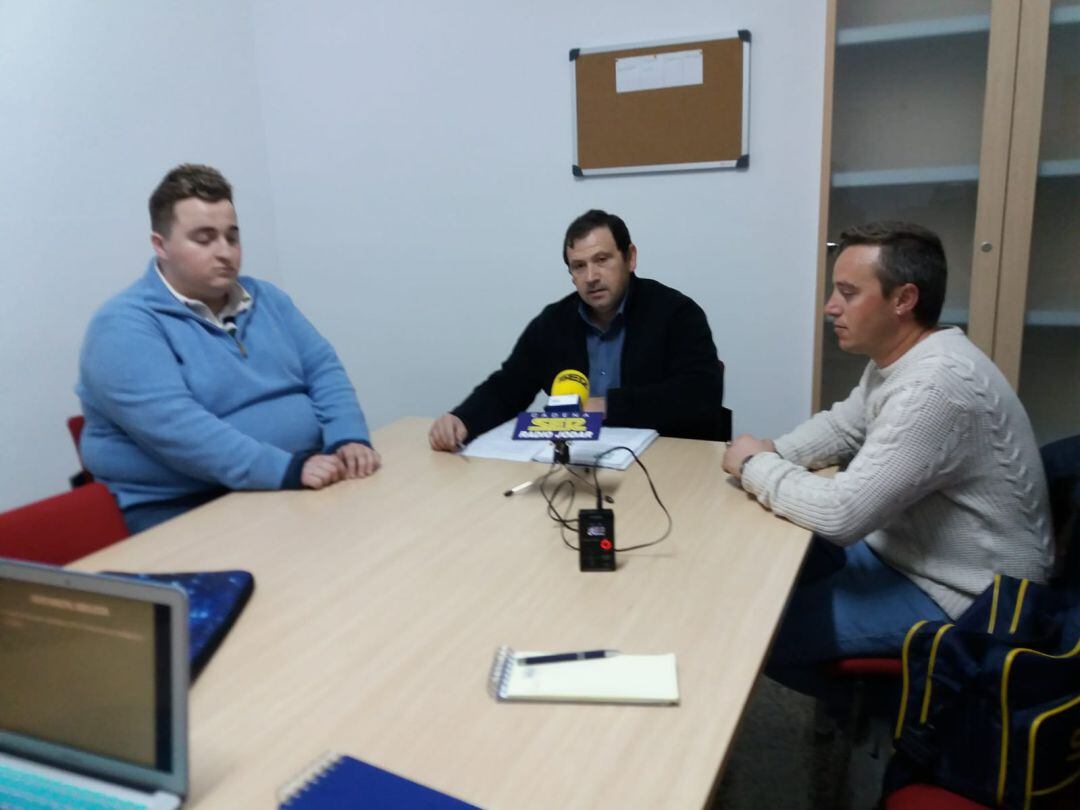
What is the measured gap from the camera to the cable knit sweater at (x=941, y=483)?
1.44 m

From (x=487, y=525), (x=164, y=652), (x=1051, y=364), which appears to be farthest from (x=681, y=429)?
(x=164, y=652)

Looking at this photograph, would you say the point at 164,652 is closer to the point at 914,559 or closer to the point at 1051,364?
the point at 914,559

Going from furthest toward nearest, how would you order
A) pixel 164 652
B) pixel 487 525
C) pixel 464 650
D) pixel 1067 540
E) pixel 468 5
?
pixel 468 5, pixel 487 525, pixel 1067 540, pixel 464 650, pixel 164 652

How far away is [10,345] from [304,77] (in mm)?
1856

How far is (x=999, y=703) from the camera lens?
3.94 ft

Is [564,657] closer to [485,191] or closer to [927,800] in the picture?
[927,800]

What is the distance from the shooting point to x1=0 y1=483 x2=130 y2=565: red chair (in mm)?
1478

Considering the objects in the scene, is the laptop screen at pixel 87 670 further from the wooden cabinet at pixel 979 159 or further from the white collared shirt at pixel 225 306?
the wooden cabinet at pixel 979 159

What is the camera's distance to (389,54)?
3559 millimetres

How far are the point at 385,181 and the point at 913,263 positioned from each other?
8.87ft

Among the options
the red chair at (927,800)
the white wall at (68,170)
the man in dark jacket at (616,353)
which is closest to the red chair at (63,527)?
the man in dark jacket at (616,353)

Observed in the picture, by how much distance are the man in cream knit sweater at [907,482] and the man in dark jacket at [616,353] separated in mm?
512

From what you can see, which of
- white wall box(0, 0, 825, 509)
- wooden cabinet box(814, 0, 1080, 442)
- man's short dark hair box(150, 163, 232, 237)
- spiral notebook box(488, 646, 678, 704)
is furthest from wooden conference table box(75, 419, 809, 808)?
white wall box(0, 0, 825, 509)

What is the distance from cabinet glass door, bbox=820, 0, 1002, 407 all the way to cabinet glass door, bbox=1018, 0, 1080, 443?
0.19 meters
